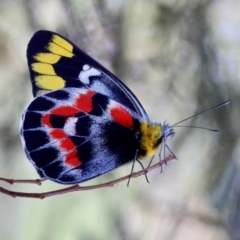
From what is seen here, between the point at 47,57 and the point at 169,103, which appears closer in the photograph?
the point at 47,57

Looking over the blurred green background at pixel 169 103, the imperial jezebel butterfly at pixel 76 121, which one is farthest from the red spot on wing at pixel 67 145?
the blurred green background at pixel 169 103

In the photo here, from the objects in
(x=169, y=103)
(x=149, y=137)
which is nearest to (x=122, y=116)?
(x=149, y=137)

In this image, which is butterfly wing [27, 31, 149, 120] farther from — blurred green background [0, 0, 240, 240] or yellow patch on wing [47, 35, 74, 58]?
blurred green background [0, 0, 240, 240]

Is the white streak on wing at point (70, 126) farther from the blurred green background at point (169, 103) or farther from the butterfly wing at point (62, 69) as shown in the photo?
the blurred green background at point (169, 103)

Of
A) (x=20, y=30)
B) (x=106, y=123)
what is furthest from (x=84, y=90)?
(x=20, y=30)

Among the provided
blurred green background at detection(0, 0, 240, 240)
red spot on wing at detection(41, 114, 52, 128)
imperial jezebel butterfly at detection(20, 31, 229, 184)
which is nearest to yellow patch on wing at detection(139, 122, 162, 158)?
imperial jezebel butterfly at detection(20, 31, 229, 184)

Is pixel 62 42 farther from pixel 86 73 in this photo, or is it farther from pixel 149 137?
pixel 149 137
